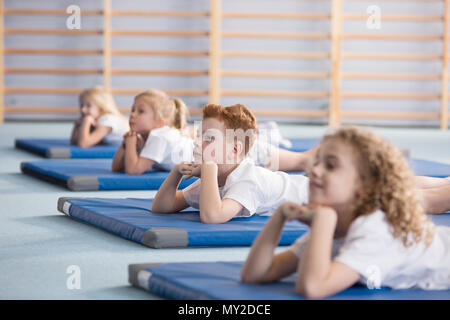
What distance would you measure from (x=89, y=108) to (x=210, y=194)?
3448 mm

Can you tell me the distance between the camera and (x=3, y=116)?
1050 cm

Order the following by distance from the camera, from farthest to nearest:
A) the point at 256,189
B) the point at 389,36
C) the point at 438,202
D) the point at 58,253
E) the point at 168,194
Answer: the point at 389,36 → the point at 438,202 → the point at 168,194 → the point at 256,189 → the point at 58,253

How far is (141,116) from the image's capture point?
177 inches

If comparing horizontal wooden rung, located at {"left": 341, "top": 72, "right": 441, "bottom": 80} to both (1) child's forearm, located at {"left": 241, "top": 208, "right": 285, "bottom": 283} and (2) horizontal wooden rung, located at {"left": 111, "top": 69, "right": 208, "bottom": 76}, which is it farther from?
(1) child's forearm, located at {"left": 241, "top": 208, "right": 285, "bottom": 283}

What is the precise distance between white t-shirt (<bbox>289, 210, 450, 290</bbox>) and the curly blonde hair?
3 cm

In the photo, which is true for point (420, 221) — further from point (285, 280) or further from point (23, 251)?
point (23, 251)

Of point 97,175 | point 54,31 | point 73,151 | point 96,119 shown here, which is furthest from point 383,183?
point 54,31

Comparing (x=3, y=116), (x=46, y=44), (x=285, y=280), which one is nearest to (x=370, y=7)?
(x=46, y=44)

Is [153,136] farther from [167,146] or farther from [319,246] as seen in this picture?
[319,246]

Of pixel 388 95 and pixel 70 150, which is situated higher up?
pixel 388 95

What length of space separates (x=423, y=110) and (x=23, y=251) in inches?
342

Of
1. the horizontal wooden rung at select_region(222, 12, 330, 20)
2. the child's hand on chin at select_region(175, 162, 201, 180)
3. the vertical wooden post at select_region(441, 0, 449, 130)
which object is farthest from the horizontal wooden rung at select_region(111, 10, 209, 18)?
the child's hand on chin at select_region(175, 162, 201, 180)

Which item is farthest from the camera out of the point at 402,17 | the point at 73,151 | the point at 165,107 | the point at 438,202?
the point at 402,17

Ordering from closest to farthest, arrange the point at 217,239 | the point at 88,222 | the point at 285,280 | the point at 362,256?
1. the point at 362,256
2. the point at 285,280
3. the point at 217,239
4. the point at 88,222
